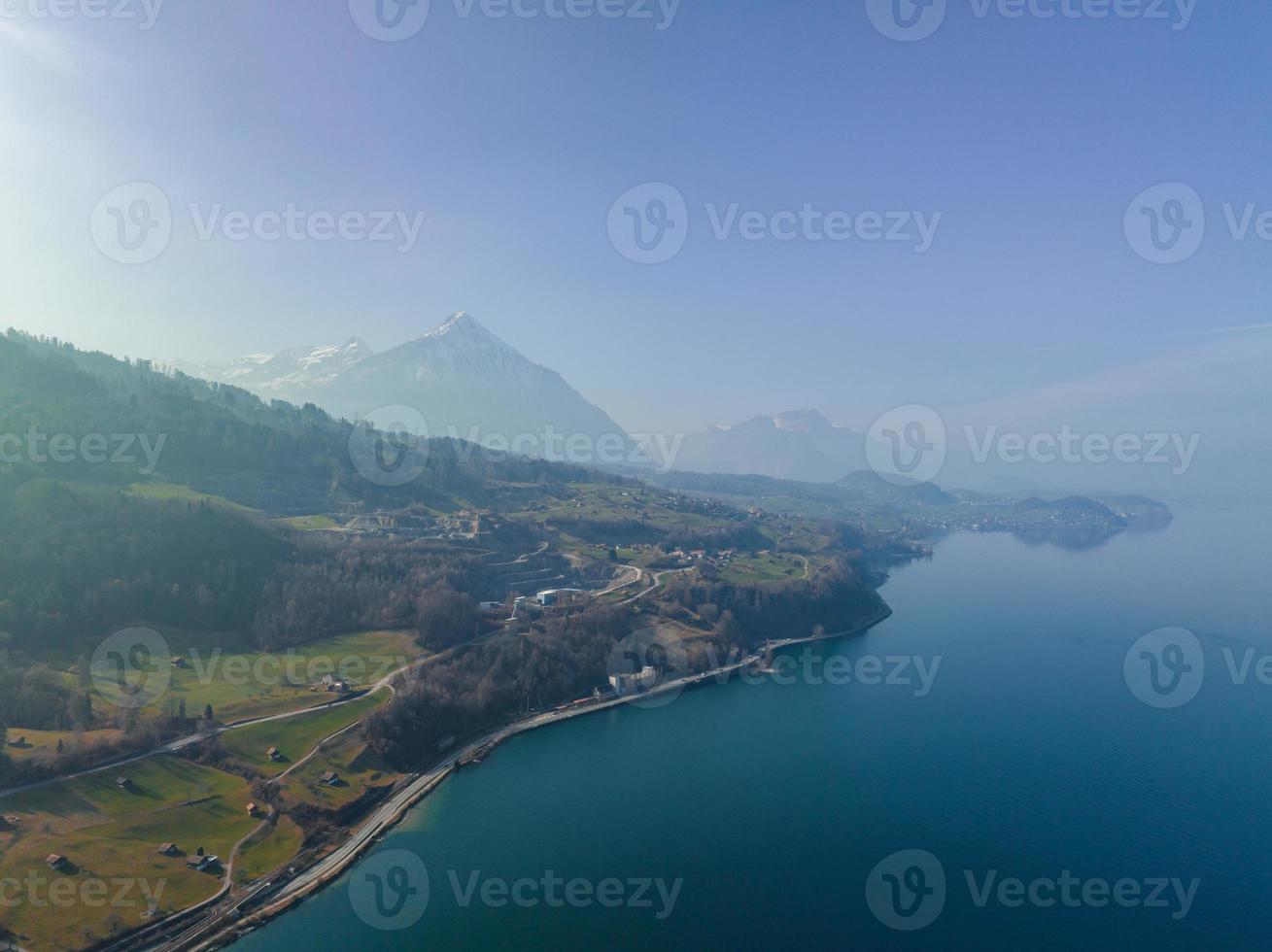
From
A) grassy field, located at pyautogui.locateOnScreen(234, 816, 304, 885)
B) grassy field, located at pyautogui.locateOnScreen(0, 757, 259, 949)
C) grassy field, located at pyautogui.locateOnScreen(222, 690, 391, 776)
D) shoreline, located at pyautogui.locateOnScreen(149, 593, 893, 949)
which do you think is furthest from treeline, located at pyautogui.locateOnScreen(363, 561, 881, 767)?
grassy field, located at pyautogui.locateOnScreen(0, 757, 259, 949)

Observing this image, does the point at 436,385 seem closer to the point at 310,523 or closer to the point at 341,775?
the point at 310,523

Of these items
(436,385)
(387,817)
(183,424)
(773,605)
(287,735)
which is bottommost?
(387,817)

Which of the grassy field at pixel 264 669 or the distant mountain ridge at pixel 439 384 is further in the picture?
the distant mountain ridge at pixel 439 384

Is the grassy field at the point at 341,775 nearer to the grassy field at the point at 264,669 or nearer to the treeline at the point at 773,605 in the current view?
the grassy field at the point at 264,669

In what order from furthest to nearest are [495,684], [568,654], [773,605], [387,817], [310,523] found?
[310,523] < [773,605] < [568,654] < [495,684] < [387,817]

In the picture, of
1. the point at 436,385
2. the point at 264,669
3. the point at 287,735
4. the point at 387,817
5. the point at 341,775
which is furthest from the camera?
the point at 436,385

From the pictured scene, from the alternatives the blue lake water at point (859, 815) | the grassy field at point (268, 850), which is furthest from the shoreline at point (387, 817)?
the grassy field at point (268, 850)

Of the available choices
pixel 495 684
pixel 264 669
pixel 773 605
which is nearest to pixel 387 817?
pixel 495 684
